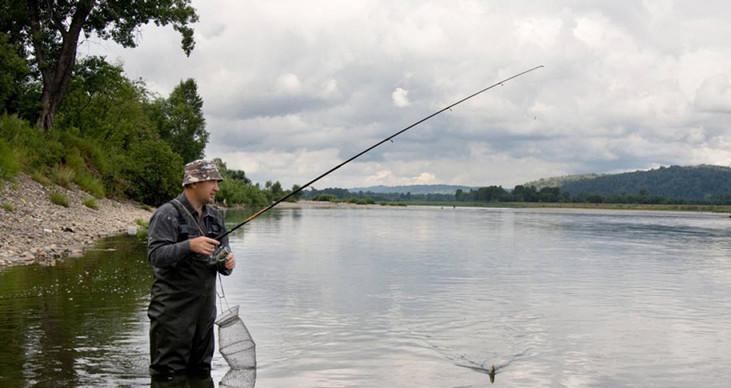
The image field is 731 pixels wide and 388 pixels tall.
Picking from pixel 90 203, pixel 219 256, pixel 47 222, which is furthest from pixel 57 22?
pixel 219 256

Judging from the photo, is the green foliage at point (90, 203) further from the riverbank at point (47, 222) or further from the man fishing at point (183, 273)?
the man fishing at point (183, 273)

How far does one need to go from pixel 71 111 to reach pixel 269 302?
110 feet

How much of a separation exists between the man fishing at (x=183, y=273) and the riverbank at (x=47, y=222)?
10.0 meters

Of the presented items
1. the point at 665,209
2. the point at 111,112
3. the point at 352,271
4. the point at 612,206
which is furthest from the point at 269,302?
the point at 612,206

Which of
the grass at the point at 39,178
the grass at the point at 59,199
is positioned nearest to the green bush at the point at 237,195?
the grass at the point at 39,178

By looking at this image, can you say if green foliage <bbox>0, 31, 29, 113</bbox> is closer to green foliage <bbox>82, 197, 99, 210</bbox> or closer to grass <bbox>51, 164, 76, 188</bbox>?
grass <bbox>51, 164, 76, 188</bbox>

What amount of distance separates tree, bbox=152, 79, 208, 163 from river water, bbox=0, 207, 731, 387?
61.6 metres

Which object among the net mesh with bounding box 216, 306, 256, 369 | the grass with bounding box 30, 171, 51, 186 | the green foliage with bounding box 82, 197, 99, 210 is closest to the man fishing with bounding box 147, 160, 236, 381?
the net mesh with bounding box 216, 306, 256, 369

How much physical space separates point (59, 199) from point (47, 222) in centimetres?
449

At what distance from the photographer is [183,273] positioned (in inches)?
253

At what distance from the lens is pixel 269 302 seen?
43.8 feet

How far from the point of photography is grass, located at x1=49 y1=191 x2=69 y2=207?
1014 inches

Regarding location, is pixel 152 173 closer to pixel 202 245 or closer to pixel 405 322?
pixel 405 322

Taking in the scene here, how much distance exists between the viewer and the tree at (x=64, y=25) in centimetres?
2981
